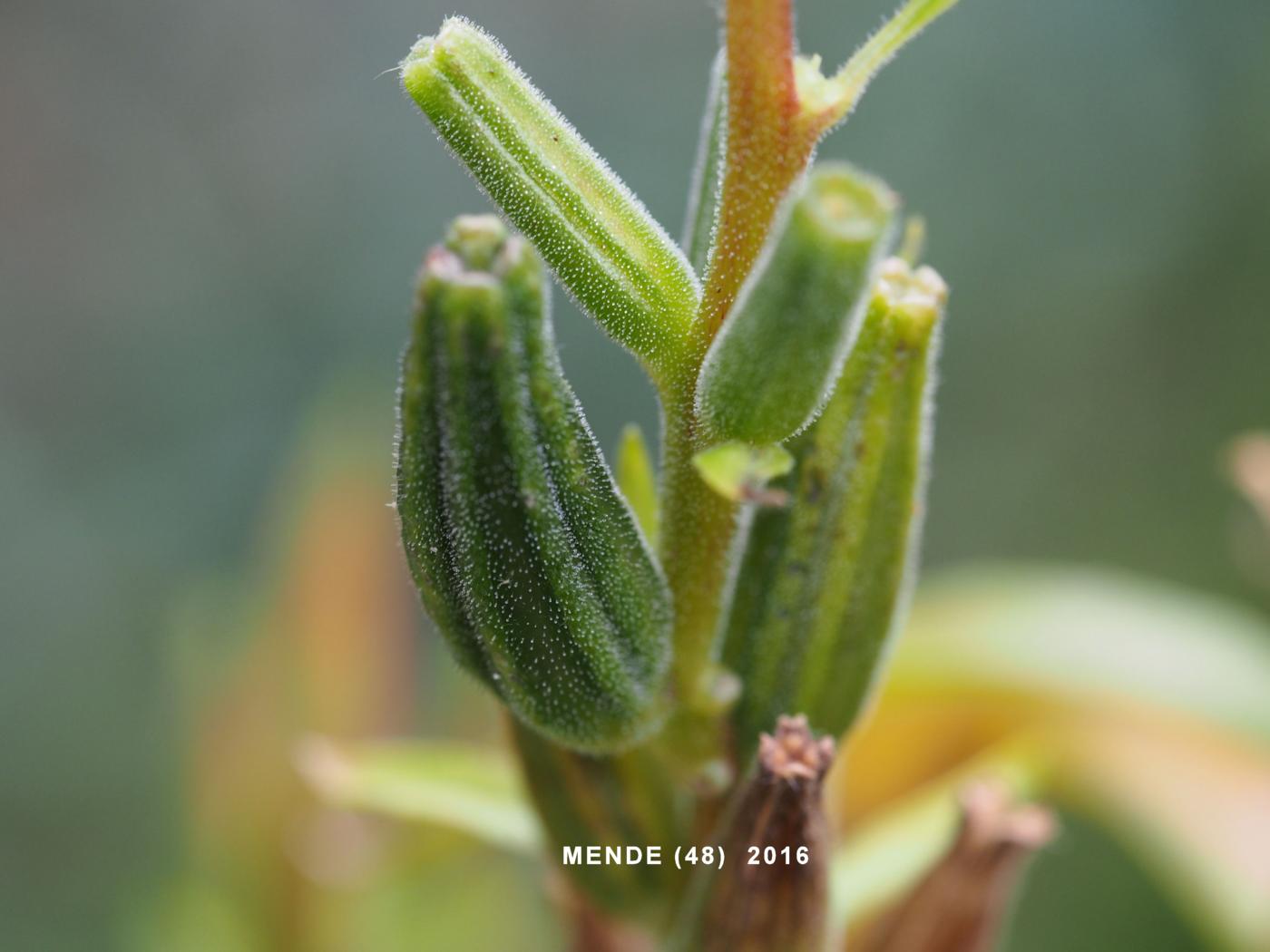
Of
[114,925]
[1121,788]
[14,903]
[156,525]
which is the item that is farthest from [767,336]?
[156,525]

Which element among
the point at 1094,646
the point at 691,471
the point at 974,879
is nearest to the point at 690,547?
the point at 691,471

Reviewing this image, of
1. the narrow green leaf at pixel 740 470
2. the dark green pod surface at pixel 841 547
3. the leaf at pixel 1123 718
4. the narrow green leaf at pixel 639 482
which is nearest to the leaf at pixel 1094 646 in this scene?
the leaf at pixel 1123 718

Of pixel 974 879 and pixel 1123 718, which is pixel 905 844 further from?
pixel 1123 718

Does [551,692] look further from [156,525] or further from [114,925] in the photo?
[156,525]

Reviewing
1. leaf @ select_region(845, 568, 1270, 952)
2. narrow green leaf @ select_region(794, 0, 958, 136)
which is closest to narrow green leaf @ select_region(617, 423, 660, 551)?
narrow green leaf @ select_region(794, 0, 958, 136)

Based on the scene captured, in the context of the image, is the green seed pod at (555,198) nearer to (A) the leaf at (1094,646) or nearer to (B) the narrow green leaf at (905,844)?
(B) the narrow green leaf at (905,844)
